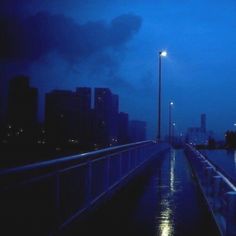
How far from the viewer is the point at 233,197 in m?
5.95

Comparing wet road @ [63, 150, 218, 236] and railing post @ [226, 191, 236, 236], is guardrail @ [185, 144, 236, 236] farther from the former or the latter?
wet road @ [63, 150, 218, 236]

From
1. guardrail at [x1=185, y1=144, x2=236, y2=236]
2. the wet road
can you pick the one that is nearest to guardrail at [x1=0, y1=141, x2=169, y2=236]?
the wet road

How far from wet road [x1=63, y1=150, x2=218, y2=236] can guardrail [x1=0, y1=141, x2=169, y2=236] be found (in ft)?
1.15

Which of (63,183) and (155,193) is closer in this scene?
(63,183)

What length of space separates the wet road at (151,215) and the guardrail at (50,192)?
0.35m

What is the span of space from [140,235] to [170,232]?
599 millimetres

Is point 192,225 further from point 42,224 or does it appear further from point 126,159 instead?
point 126,159

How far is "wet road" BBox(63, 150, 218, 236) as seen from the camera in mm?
7477

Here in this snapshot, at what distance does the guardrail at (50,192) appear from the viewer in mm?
4949

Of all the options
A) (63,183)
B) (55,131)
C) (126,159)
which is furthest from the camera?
(55,131)

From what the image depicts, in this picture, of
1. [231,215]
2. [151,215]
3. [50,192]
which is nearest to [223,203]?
[231,215]

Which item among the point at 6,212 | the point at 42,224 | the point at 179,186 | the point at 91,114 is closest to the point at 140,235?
the point at 42,224

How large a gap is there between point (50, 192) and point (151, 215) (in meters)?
3.23

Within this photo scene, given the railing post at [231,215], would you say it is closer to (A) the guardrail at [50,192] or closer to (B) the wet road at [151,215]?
(B) the wet road at [151,215]
